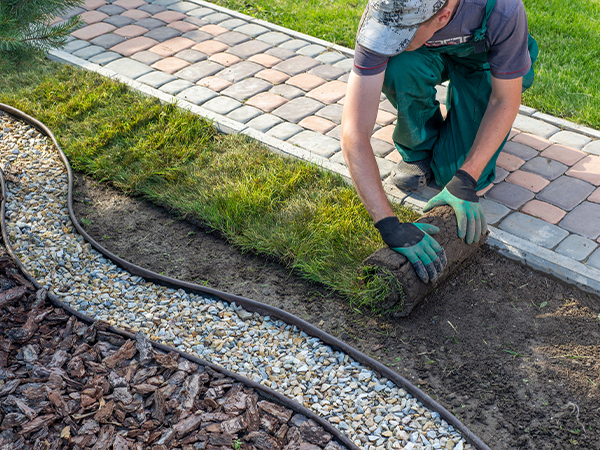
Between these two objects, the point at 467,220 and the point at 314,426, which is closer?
the point at 314,426

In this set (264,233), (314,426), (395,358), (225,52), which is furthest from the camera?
(225,52)

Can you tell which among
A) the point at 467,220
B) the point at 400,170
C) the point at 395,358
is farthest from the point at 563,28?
the point at 395,358

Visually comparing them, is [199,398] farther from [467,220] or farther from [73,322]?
[467,220]

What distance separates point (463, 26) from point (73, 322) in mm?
2776

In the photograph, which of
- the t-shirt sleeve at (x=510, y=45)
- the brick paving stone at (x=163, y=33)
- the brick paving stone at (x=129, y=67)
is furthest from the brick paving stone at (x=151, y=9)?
the t-shirt sleeve at (x=510, y=45)

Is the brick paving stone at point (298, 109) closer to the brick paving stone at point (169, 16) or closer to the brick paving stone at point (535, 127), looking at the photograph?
the brick paving stone at point (535, 127)

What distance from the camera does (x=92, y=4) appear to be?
22.0ft

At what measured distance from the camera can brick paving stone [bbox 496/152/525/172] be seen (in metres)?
4.16

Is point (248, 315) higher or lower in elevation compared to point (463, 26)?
lower

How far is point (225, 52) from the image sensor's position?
18.9 ft

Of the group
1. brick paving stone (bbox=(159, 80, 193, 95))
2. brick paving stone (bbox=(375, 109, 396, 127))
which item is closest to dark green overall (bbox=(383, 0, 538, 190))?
brick paving stone (bbox=(375, 109, 396, 127))

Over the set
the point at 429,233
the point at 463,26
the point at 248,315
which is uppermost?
the point at 463,26

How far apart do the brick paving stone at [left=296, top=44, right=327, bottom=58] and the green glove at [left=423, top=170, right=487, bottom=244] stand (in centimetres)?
287

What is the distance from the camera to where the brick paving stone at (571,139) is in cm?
440
